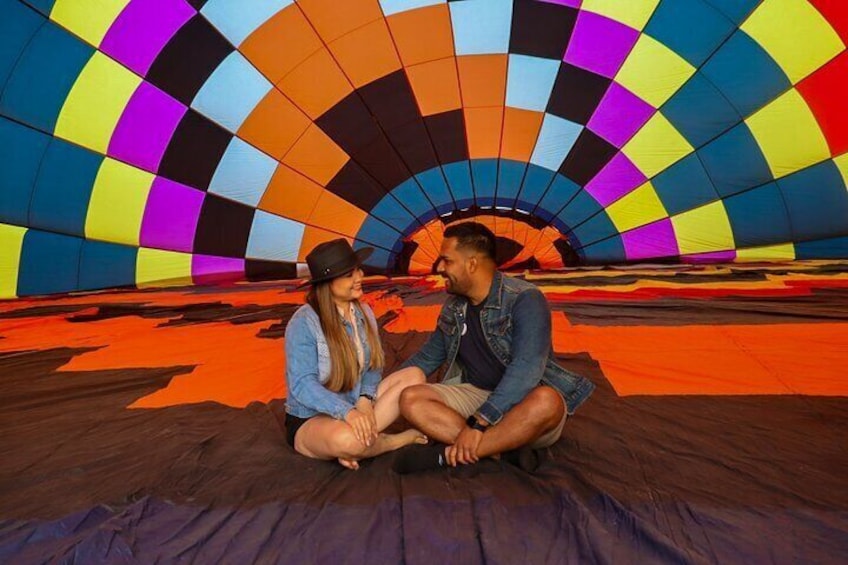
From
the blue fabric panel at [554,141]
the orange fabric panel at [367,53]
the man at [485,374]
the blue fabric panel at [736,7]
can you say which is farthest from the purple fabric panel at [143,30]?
the blue fabric panel at [736,7]

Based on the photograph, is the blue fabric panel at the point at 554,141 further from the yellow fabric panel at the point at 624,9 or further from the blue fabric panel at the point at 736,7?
the blue fabric panel at the point at 736,7

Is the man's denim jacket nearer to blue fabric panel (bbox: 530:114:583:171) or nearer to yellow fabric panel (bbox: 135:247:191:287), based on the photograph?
blue fabric panel (bbox: 530:114:583:171)

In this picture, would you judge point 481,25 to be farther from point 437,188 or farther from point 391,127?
point 437,188

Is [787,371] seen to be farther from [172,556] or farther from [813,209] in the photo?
[813,209]

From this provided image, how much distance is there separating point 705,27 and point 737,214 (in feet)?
6.39

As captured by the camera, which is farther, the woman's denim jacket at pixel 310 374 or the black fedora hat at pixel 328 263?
the black fedora hat at pixel 328 263

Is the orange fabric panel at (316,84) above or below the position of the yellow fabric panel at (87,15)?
below

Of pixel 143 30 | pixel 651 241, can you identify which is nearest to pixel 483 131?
pixel 651 241

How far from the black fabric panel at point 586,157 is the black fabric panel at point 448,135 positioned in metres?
1.10

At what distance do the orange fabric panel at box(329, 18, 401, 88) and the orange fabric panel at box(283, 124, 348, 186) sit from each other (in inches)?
25.3

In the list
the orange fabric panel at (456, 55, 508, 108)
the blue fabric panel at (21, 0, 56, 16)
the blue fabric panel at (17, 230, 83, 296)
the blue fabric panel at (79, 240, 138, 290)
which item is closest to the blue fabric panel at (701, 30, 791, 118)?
the orange fabric panel at (456, 55, 508, 108)

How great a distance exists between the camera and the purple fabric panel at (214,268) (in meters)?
5.75

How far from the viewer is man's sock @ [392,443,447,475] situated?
153 cm

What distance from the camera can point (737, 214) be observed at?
18.1 ft
